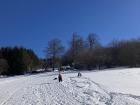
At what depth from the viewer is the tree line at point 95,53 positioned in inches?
3465

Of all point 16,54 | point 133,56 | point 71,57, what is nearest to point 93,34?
point 71,57

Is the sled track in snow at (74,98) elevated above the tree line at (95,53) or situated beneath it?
situated beneath

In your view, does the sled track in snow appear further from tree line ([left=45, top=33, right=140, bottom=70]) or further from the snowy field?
tree line ([left=45, top=33, right=140, bottom=70])

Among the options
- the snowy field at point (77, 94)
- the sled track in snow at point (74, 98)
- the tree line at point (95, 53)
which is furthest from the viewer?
the tree line at point (95, 53)

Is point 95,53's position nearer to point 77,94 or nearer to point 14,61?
point 14,61

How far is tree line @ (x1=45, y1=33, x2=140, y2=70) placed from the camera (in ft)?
289

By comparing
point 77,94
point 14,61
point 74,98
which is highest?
point 14,61

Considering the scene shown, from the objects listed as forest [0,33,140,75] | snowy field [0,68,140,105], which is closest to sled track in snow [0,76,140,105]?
snowy field [0,68,140,105]

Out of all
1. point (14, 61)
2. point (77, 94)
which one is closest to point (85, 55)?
point (14, 61)

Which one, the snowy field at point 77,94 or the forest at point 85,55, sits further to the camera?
the forest at point 85,55

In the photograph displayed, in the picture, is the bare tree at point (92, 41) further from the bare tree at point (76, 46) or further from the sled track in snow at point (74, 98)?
the sled track in snow at point (74, 98)

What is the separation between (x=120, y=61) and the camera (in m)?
89.6

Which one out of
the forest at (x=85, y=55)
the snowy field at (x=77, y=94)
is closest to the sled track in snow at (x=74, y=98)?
the snowy field at (x=77, y=94)

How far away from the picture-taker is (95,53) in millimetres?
90250
